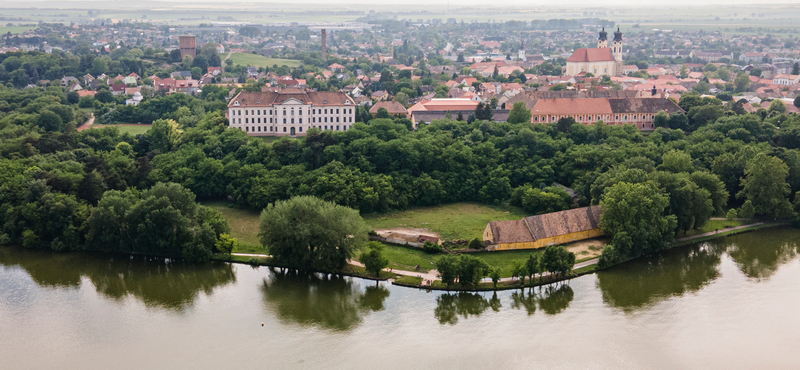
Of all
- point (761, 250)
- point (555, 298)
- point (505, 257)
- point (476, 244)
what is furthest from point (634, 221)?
point (476, 244)

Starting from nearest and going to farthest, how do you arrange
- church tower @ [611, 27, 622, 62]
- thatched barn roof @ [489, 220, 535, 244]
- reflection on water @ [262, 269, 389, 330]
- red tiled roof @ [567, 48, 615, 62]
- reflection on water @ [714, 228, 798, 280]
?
reflection on water @ [262, 269, 389, 330] → reflection on water @ [714, 228, 798, 280] → thatched barn roof @ [489, 220, 535, 244] → red tiled roof @ [567, 48, 615, 62] → church tower @ [611, 27, 622, 62]

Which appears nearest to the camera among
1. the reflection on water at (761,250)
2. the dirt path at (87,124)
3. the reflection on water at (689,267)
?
the reflection on water at (689,267)

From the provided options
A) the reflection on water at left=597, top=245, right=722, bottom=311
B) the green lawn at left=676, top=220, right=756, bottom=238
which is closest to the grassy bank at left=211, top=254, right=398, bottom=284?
the reflection on water at left=597, top=245, right=722, bottom=311

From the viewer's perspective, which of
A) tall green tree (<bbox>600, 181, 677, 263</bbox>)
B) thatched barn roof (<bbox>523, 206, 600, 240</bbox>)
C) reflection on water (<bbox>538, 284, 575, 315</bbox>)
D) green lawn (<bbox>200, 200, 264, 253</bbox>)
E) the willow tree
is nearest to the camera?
reflection on water (<bbox>538, 284, 575, 315</bbox>)

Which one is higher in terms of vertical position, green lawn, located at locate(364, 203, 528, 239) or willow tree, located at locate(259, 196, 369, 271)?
A: willow tree, located at locate(259, 196, 369, 271)

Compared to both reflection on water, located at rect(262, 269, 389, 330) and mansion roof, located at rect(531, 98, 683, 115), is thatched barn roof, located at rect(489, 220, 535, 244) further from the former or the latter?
mansion roof, located at rect(531, 98, 683, 115)

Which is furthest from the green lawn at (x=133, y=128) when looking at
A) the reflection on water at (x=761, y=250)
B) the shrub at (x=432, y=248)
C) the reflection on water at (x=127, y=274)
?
the reflection on water at (x=761, y=250)

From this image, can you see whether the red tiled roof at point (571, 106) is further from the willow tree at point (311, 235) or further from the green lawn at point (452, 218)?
the willow tree at point (311, 235)

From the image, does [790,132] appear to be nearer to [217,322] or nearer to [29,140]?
[217,322]
